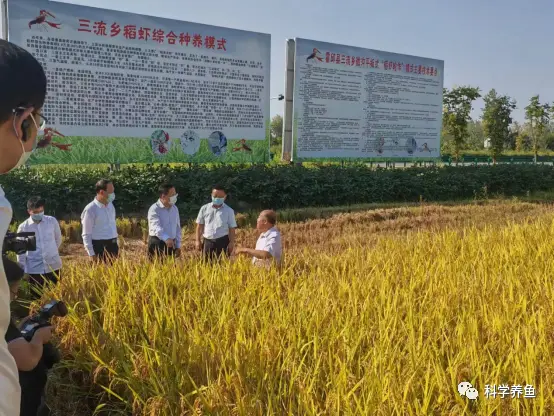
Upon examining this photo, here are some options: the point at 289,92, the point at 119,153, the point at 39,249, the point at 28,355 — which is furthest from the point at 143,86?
the point at 28,355

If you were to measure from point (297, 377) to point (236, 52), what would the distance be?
937cm

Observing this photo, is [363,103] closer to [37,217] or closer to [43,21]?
[43,21]

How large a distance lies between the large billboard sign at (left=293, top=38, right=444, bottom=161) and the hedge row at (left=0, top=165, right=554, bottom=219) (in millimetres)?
569

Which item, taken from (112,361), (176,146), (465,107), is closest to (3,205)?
(112,361)

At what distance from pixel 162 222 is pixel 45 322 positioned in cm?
361

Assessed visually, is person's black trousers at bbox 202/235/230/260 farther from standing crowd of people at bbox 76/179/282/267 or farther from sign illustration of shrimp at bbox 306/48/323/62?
sign illustration of shrimp at bbox 306/48/323/62

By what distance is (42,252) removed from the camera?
450 centimetres

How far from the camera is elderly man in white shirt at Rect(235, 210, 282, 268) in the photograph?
→ 4.41m

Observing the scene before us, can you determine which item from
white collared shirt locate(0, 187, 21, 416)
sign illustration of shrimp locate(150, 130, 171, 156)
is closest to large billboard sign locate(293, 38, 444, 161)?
sign illustration of shrimp locate(150, 130, 171, 156)

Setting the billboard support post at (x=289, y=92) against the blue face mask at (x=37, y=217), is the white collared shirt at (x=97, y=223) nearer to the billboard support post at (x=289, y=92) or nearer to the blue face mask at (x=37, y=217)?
the blue face mask at (x=37, y=217)

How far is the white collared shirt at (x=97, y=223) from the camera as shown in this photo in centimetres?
503

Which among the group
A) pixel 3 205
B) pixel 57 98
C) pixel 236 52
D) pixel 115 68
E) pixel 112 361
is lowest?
pixel 112 361

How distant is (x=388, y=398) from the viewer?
179cm

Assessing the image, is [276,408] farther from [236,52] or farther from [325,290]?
[236,52]
